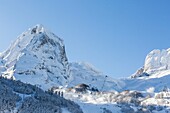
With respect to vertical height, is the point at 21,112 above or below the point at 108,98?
below

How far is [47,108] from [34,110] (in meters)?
5.36

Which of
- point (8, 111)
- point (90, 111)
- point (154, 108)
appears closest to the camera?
point (8, 111)

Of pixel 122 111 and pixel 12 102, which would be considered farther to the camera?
pixel 122 111

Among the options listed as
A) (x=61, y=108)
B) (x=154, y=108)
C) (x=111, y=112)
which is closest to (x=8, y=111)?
(x=61, y=108)

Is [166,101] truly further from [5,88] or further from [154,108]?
[5,88]

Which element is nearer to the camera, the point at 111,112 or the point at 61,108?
the point at 61,108

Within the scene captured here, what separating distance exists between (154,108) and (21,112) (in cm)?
7610

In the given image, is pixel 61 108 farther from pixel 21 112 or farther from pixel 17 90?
pixel 21 112

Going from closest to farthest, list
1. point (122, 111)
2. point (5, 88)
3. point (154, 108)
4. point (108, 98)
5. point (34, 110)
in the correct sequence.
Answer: point (34, 110) → point (5, 88) → point (122, 111) → point (154, 108) → point (108, 98)

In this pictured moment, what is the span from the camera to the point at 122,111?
4995 inches

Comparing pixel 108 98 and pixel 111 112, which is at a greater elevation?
pixel 108 98

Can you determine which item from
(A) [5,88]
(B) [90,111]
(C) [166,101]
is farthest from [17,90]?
(C) [166,101]

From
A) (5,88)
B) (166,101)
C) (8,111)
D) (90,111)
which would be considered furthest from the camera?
(166,101)

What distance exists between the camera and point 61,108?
9762 centimetres
